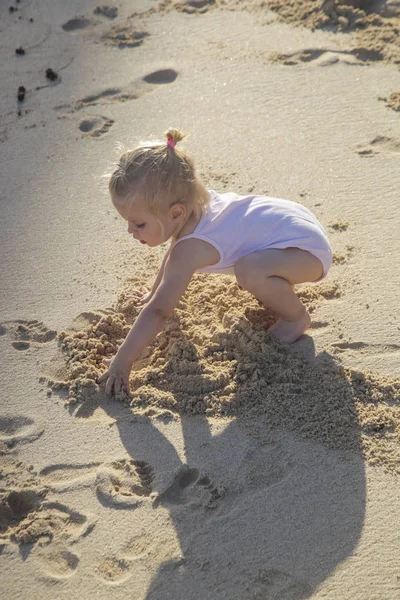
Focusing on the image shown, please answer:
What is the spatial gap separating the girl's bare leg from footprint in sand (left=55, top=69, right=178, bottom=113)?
190 centimetres

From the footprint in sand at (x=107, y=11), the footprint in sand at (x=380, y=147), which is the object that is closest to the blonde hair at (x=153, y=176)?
the footprint in sand at (x=380, y=147)

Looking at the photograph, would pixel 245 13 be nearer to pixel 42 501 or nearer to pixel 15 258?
pixel 15 258

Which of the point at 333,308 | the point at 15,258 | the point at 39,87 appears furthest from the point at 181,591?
the point at 39,87

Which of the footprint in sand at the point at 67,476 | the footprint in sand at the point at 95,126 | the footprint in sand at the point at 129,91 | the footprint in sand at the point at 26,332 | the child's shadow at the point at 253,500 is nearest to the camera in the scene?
the child's shadow at the point at 253,500

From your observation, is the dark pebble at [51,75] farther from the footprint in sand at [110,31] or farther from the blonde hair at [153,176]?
the blonde hair at [153,176]

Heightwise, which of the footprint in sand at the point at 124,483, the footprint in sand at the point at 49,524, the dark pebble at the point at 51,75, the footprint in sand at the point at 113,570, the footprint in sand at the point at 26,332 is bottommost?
the footprint in sand at the point at 113,570

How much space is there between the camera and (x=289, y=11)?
4891 mm

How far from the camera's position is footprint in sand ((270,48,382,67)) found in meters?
4.39

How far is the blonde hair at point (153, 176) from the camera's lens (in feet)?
8.45

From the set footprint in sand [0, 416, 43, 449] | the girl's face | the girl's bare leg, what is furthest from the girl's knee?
footprint in sand [0, 416, 43, 449]

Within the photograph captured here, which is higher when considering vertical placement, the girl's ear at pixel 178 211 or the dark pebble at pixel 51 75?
the girl's ear at pixel 178 211

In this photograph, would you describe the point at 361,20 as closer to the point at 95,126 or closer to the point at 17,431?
the point at 95,126

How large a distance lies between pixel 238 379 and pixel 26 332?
0.84 m

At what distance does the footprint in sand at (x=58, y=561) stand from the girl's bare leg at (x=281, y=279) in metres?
1.04
